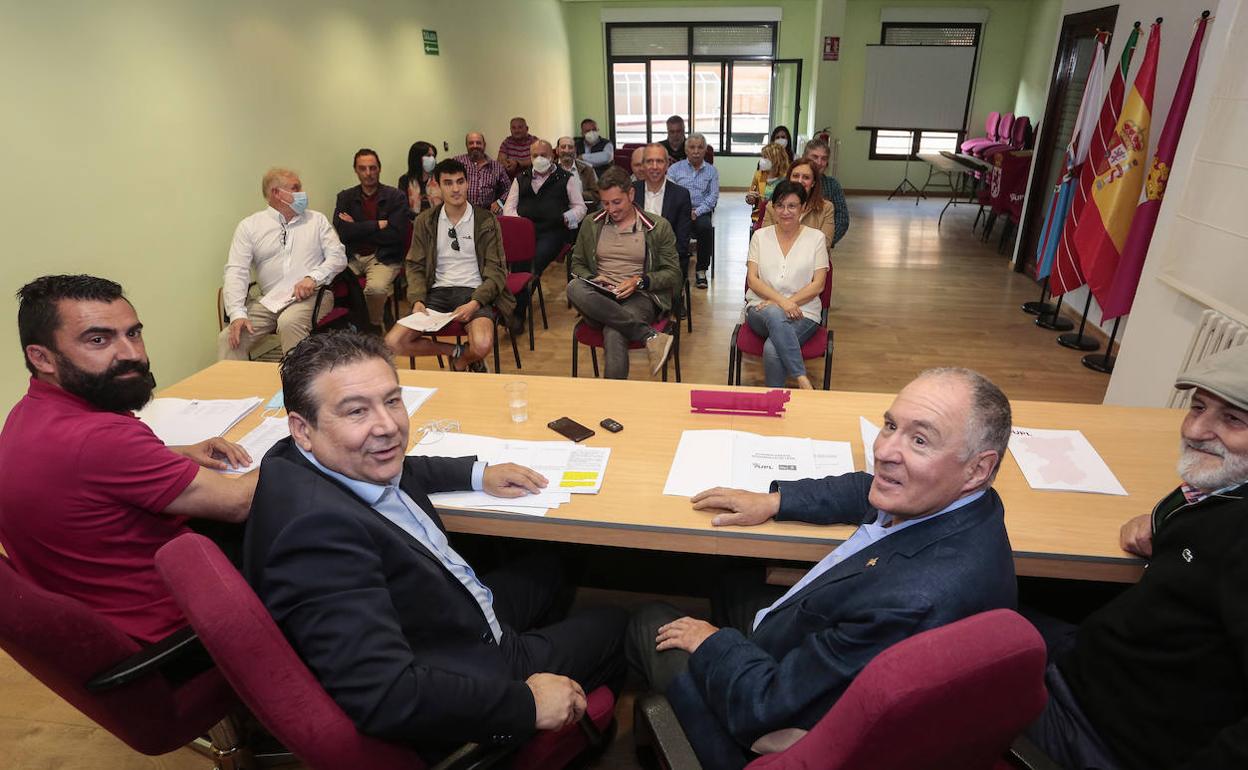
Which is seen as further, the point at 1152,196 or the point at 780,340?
the point at 1152,196

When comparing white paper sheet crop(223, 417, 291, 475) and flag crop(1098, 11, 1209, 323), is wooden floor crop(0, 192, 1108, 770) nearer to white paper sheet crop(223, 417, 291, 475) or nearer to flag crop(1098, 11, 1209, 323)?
flag crop(1098, 11, 1209, 323)

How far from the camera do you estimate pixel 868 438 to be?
1.99m

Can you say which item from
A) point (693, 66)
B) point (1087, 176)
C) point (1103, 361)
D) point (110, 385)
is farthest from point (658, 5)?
point (110, 385)

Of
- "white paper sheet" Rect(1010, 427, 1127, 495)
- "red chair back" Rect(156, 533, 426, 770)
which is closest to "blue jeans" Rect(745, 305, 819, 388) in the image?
"white paper sheet" Rect(1010, 427, 1127, 495)

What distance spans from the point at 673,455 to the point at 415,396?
96 cm

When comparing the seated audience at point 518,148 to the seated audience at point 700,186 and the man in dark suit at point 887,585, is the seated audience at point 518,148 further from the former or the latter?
the man in dark suit at point 887,585

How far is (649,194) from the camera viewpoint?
517cm

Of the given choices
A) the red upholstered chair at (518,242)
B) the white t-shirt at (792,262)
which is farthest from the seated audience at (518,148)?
the white t-shirt at (792,262)

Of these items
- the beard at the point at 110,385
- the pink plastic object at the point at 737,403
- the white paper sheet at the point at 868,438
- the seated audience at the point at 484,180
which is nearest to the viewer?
the beard at the point at 110,385

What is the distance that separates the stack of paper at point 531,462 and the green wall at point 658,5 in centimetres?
964

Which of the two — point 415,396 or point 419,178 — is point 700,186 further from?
point 415,396

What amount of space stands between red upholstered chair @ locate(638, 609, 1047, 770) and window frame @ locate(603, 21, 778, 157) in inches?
462

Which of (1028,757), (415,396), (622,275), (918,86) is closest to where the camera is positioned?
(1028,757)

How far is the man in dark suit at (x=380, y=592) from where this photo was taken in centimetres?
113
